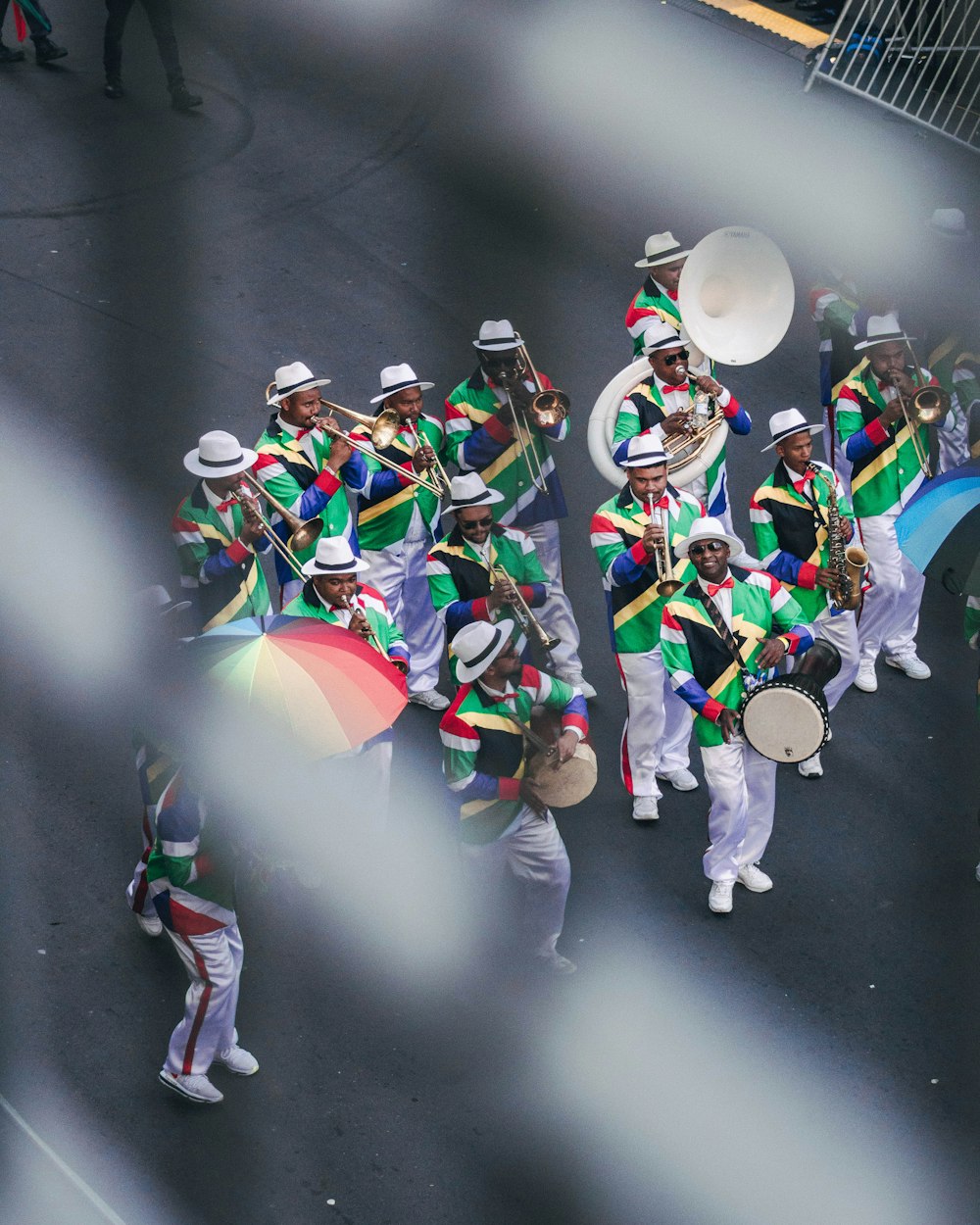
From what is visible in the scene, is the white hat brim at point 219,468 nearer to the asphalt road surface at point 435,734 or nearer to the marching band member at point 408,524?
the marching band member at point 408,524

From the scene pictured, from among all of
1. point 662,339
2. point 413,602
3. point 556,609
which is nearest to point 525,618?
A: point 556,609

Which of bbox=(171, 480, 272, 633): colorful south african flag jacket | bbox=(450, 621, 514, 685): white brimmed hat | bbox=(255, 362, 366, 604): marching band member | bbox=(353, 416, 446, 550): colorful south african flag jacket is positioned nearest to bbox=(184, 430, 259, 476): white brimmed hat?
bbox=(171, 480, 272, 633): colorful south african flag jacket

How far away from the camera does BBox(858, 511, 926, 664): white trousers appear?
7.89m

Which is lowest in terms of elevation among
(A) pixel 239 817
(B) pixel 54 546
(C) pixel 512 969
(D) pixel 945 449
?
(B) pixel 54 546

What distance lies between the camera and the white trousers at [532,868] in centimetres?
606

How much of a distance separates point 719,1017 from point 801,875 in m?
0.96

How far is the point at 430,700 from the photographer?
7891mm

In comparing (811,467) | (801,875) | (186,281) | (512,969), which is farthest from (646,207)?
(512,969)

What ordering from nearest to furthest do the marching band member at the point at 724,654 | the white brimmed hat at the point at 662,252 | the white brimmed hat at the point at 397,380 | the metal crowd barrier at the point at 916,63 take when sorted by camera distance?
the marching band member at the point at 724,654 → the white brimmed hat at the point at 397,380 → the white brimmed hat at the point at 662,252 → the metal crowd barrier at the point at 916,63

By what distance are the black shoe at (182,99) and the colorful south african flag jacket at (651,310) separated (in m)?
4.83

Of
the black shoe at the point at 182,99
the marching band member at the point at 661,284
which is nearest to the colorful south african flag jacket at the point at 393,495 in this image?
the marching band member at the point at 661,284

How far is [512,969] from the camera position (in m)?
6.36

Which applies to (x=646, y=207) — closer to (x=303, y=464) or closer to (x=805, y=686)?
(x=303, y=464)

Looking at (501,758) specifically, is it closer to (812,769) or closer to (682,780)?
(682,780)
